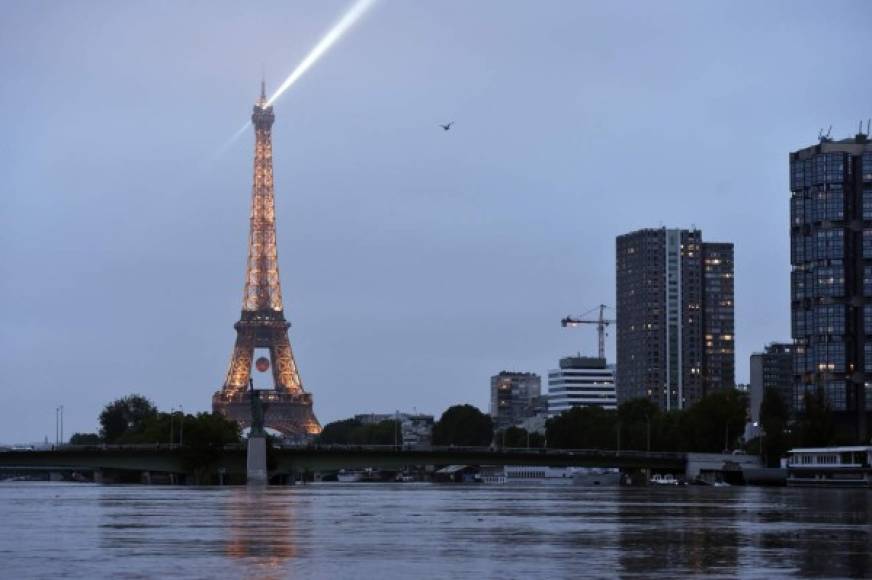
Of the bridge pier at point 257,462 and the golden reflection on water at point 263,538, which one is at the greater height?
the golden reflection on water at point 263,538

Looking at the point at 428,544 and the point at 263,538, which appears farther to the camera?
the point at 263,538

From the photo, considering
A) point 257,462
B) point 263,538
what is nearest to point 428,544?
point 263,538

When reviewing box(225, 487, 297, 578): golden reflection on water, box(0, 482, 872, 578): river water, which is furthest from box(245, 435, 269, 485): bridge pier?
box(0, 482, 872, 578): river water

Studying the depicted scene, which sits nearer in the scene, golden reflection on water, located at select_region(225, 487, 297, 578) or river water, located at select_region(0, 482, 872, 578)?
river water, located at select_region(0, 482, 872, 578)

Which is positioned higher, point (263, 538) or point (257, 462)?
point (263, 538)

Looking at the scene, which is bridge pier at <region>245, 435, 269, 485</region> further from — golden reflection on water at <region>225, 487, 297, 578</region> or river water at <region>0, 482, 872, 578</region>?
river water at <region>0, 482, 872, 578</region>

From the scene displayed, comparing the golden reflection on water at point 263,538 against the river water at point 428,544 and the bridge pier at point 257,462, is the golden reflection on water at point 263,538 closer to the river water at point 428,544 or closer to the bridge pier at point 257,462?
the river water at point 428,544

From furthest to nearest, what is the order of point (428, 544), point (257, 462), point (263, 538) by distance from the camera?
point (257, 462)
point (263, 538)
point (428, 544)

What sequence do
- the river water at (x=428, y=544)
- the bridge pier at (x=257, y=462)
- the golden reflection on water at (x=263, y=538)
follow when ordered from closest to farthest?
1. the river water at (x=428, y=544)
2. the golden reflection on water at (x=263, y=538)
3. the bridge pier at (x=257, y=462)

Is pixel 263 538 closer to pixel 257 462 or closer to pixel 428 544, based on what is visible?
pixel 428 544

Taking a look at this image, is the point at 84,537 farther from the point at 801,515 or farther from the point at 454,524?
the point at 801,515

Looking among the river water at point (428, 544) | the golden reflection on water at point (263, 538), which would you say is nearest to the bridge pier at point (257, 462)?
the golden reflection on water at point (263, 538)

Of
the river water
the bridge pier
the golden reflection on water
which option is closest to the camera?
the river water

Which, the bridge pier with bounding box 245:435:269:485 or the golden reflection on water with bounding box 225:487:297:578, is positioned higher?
the golden reflection on water with bounding box 225:487:297:578
